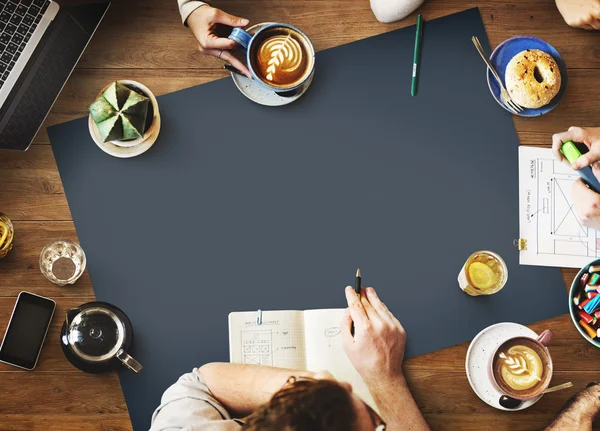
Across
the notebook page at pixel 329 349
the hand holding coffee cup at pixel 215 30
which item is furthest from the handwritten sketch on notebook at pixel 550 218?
the hand holding coffee cup at pixel 215 30

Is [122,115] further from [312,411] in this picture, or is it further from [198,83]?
[312,411]

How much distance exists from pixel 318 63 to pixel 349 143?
0.71 feet

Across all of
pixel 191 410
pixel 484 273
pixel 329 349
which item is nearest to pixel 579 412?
pixel 484 273

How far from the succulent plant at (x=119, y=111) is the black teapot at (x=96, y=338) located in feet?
1.29

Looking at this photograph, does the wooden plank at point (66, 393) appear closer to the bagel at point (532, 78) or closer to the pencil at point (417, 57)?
the pencil at point (417, 57)

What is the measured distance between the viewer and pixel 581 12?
4.74 feet

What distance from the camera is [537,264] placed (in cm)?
143

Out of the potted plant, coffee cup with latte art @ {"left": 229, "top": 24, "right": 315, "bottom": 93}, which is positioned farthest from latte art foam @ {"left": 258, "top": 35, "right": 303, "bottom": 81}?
the potted plant

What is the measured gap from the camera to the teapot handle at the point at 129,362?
1.28 meters

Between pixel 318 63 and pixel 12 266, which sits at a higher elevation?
pixel 318 63

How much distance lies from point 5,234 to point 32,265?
94mm

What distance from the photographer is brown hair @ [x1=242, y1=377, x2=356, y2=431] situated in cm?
101

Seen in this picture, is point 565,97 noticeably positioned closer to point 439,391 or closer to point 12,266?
point 439,391

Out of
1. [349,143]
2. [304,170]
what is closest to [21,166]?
[304,170]
